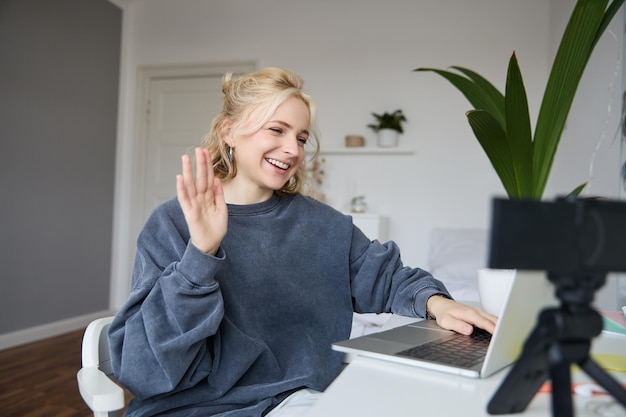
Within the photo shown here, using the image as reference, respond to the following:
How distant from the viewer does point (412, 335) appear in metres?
0.86

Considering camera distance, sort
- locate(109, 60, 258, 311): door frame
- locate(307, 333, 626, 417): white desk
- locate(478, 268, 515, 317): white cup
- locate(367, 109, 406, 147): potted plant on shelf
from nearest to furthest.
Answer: locate(307, 333, 626, 417): white desk, locate(478, 268, 515, 317): white cup, locate(367, 109, 406, 147): potted plant on shelf, locate(109, 60, 258, 311): door frame

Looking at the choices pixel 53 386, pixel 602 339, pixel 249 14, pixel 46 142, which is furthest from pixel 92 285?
pixel 602 339

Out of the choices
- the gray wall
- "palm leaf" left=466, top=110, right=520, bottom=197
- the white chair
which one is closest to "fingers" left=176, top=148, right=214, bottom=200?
the white chair

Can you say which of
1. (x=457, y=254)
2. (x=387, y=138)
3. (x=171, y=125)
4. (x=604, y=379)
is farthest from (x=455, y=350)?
(x=171, y=125)

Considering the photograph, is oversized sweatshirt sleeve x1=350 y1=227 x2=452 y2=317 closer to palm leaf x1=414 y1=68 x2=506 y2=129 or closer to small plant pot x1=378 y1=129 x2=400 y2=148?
palm leaf x1=414 y1=68 x2=506 y2=129

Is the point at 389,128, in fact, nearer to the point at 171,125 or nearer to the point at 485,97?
Answer: the point at 171,125

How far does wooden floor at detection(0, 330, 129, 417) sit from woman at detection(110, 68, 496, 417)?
5.36ft

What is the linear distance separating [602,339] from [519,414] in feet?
1.67

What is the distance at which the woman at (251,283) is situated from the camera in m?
0.80

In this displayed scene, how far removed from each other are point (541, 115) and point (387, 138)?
2.68m

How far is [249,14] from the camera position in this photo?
4270mm

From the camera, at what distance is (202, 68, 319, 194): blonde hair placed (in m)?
1.12

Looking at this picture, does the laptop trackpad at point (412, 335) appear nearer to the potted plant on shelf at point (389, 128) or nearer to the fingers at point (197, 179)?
the fingers at point (197, 179)

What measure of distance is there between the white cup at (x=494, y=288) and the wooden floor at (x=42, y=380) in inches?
75.7
